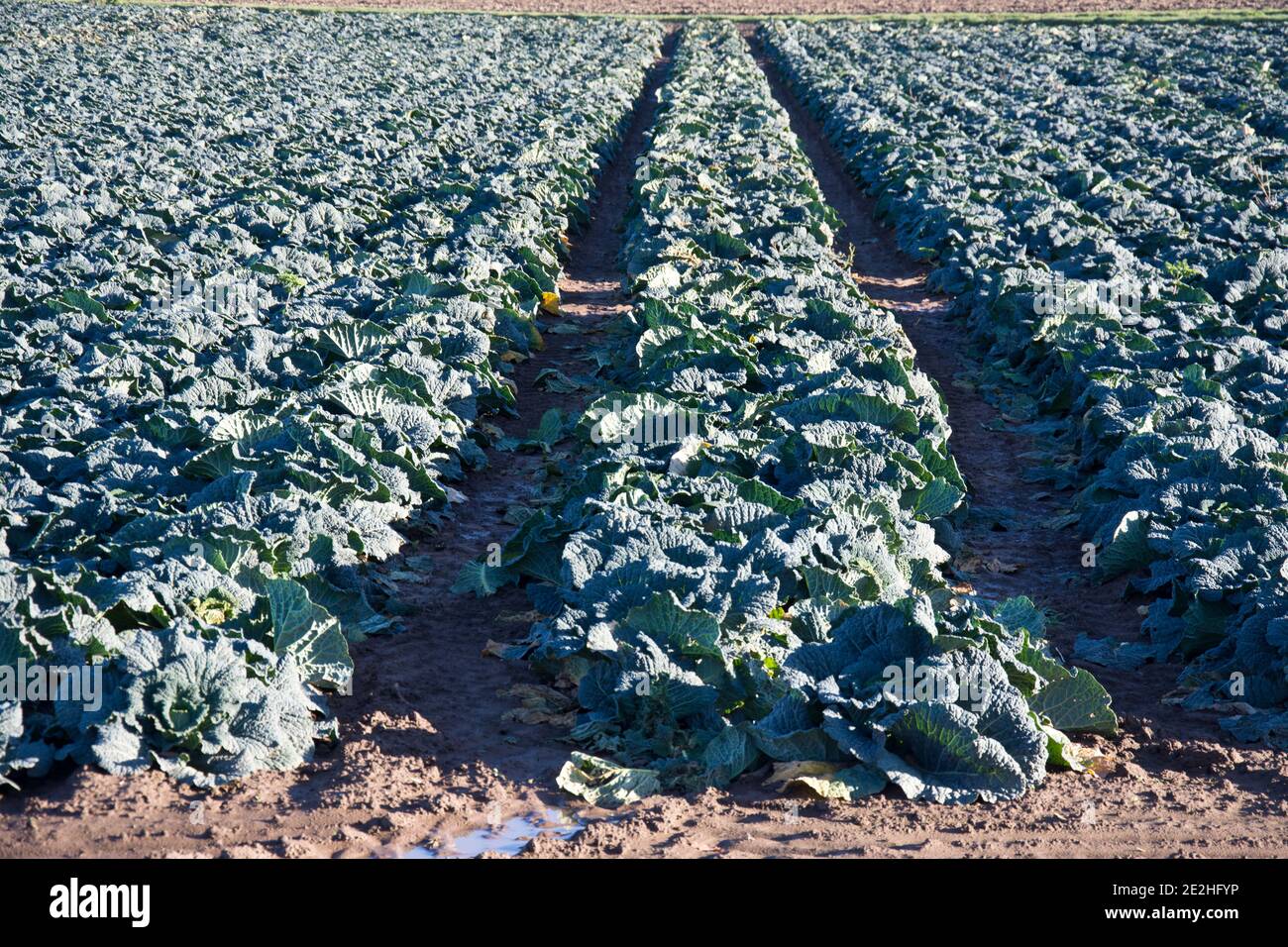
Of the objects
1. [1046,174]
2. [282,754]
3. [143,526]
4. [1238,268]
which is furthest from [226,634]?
[1046,174]

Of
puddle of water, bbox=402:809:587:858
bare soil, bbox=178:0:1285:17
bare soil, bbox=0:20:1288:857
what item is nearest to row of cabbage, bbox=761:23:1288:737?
bare soil, bbox=0:20:1288:857

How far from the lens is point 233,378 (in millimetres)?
9281

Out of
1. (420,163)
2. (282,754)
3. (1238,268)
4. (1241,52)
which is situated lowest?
(282,754)

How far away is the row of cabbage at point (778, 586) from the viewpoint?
533 cm

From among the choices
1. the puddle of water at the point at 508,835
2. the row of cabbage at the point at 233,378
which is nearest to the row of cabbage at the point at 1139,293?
the puddle of water at the point at 508,835

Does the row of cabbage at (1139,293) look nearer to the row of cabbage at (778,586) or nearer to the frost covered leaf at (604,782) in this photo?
the row of cabbage at (778,586)

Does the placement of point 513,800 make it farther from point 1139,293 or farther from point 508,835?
point 1139,293

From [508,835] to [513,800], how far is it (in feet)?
0.89

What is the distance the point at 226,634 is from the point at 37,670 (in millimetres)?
815

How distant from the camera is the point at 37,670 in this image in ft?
17.3

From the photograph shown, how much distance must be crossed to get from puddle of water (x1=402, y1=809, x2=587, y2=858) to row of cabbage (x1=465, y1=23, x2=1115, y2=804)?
168mm

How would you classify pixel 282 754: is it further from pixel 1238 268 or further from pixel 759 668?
pixel 1238 268

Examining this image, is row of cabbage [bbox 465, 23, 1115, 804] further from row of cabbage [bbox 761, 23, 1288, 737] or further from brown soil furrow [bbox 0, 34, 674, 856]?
row of cabbage [bbox 761, 23, 1288, 737]

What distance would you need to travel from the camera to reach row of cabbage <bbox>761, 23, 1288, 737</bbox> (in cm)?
671
